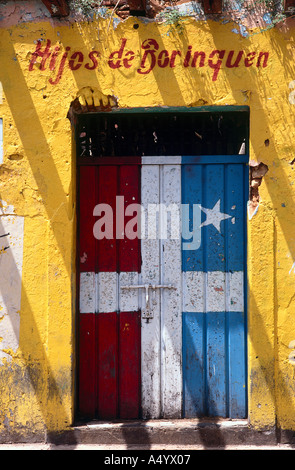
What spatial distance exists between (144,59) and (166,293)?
201 centimetres

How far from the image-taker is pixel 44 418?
399 cm

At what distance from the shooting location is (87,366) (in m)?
4.22

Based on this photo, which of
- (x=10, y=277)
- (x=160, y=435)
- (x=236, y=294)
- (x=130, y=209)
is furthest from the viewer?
(x=130, y=209)

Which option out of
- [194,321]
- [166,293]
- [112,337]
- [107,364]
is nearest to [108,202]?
[166,293]

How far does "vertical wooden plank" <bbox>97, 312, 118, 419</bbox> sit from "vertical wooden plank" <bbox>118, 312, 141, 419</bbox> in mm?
48

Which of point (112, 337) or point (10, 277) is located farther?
point (112, 337)

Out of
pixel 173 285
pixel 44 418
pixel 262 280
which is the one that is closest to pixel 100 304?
pixel 173 285

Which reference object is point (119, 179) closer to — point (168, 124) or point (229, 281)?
point (168, 124)

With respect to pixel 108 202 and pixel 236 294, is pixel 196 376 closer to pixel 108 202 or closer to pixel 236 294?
pixel 236 294

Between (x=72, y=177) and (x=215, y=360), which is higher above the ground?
(x=72, y=177)

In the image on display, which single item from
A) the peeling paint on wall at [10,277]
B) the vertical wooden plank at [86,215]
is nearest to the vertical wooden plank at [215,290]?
the vertical wooden plank at [86,215]

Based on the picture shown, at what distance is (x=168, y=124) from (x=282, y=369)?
2366 mm

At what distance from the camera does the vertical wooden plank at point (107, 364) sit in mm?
4191

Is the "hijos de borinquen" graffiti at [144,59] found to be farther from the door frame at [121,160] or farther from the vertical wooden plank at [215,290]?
the vertical wooden plank at [215,290]
